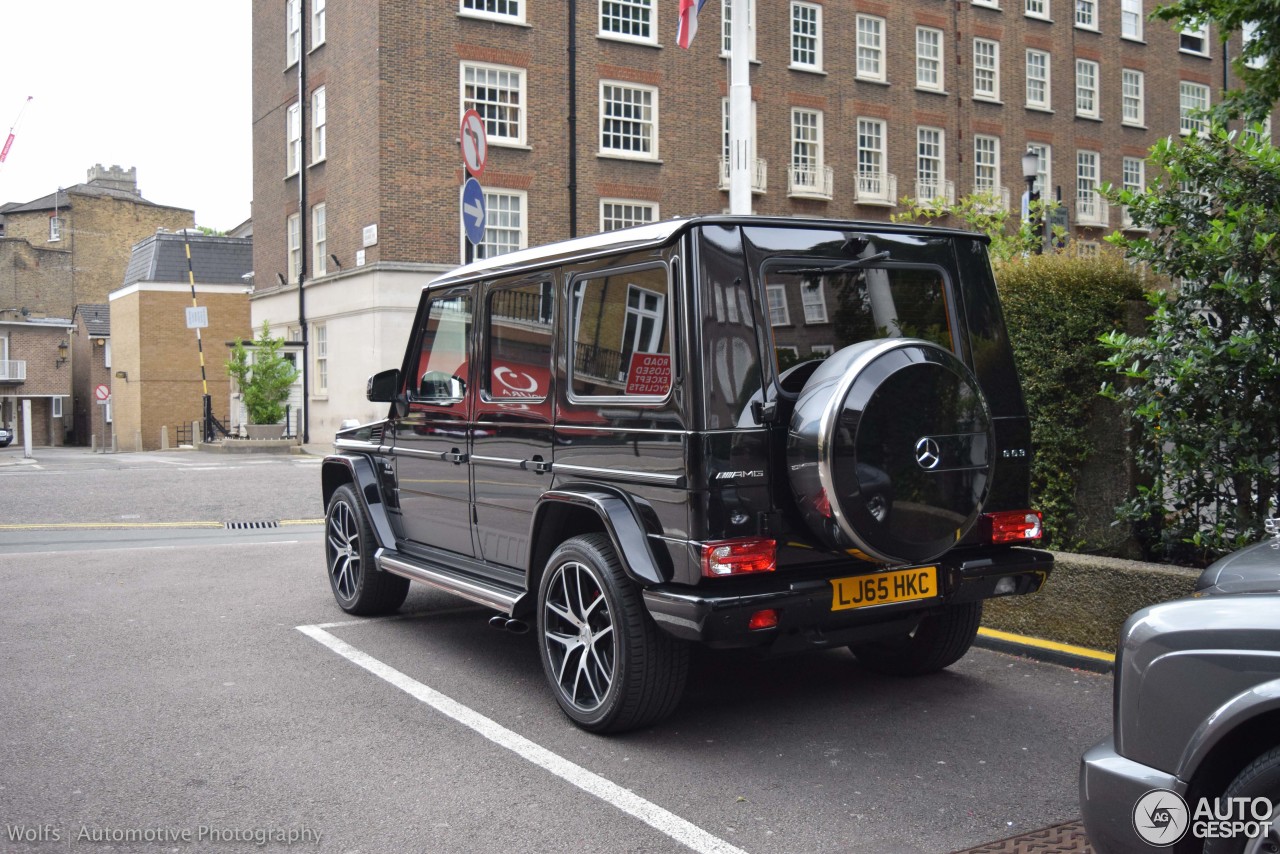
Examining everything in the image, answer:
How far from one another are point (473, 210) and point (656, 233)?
718cm

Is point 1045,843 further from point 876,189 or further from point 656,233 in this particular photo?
point 876,189

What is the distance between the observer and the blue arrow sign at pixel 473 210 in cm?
1141


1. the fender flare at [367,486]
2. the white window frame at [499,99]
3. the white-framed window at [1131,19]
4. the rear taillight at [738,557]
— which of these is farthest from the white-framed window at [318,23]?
the rear taillight at [738,557]

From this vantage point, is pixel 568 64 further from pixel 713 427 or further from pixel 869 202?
pixel 713 427

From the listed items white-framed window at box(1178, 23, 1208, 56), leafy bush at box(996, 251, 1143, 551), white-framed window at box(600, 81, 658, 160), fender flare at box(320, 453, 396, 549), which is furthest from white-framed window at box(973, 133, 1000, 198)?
fender flare at box(320, 453, 396, 549)

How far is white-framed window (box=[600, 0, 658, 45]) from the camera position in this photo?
1178 inches

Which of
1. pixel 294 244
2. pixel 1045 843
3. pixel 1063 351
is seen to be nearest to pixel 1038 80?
pixel 294 244

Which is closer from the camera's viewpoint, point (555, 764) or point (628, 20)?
point (555, 764)

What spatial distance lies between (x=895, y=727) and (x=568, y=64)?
87.9ft

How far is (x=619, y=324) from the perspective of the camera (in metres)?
4.98

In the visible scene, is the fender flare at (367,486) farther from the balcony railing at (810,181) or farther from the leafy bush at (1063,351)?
the balcony railing at (810,181)

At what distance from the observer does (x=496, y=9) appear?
2891cm

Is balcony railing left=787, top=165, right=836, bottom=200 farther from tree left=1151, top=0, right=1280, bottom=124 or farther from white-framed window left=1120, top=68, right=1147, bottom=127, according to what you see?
tree left=1151, top=0, right=1280, bottom=124

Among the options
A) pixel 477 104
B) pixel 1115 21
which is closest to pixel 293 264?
pixel 477 104
